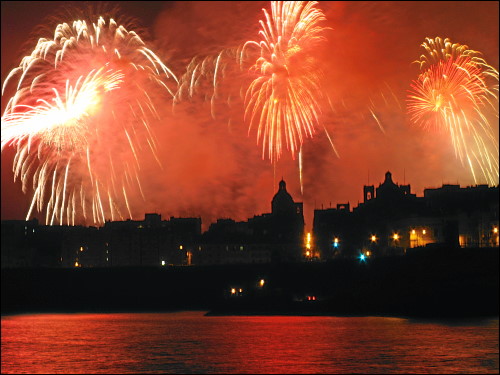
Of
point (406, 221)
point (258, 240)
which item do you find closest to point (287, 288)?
point (406, 221)

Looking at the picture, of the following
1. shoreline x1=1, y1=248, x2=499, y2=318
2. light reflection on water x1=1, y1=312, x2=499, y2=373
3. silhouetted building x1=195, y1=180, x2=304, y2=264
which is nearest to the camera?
light reflection on water x1=1, y1=312, x2=499, y2=373

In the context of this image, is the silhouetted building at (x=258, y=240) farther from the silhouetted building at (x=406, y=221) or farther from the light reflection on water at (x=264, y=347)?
the light reflection on water at (x=264, y=347)

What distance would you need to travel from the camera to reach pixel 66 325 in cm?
9938

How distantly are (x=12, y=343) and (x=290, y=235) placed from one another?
12355cm

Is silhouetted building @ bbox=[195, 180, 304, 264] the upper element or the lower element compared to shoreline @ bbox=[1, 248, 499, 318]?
upper

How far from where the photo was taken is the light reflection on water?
5438cm

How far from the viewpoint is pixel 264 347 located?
A: 65000 mm

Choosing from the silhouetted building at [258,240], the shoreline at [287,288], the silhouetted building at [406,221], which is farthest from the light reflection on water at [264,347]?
the silhouetted building at [258,240]

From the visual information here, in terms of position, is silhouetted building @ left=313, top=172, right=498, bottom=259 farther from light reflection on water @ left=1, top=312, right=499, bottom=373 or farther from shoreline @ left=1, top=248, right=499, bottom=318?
light reflection on water @ left=1, top=312, right=499, bottom=373

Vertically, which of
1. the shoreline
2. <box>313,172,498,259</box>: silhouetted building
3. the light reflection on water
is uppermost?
<box>313,172,498,259</box>: silhouetted building

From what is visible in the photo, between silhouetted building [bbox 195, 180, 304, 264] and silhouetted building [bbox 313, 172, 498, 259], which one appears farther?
silhouetted building [bbox 195, 180, 304, 264]

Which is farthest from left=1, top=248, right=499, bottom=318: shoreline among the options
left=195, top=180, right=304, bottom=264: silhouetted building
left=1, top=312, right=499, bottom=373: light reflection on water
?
left=195, top=180, right=304, bottom=264: silhouetted building

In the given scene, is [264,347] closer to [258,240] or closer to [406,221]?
[406,221]

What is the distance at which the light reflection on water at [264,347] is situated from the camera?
54375mm
